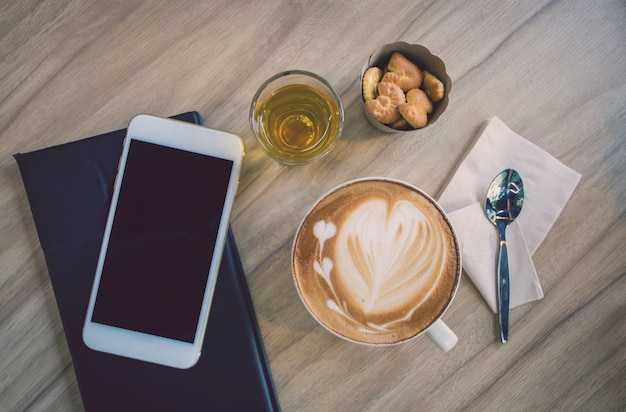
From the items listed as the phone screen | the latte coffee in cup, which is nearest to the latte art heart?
the latte coffee in cup

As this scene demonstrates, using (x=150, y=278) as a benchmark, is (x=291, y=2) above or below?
above

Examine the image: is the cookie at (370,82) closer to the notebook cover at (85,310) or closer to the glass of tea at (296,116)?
the glass of tea at (296,116)

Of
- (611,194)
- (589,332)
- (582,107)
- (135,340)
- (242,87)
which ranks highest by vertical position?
(242,87)

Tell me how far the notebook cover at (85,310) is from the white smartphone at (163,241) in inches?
1.3

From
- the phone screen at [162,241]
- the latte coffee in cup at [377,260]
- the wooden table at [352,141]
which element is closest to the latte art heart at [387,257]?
the latte coffee in cup at [377,260]

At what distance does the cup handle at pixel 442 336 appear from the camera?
0.64 m

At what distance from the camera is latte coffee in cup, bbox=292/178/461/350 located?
2.15 ft

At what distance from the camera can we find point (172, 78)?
73cm

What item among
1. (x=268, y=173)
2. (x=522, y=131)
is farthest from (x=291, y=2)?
(x=522, y=131)

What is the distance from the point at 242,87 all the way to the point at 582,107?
1.95ft

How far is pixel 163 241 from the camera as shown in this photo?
0.69 m

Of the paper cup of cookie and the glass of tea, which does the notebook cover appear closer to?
the glass of tea

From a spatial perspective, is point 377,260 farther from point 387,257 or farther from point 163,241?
point 163,241

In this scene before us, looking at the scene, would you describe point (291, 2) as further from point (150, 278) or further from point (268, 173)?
point (150, 278)
